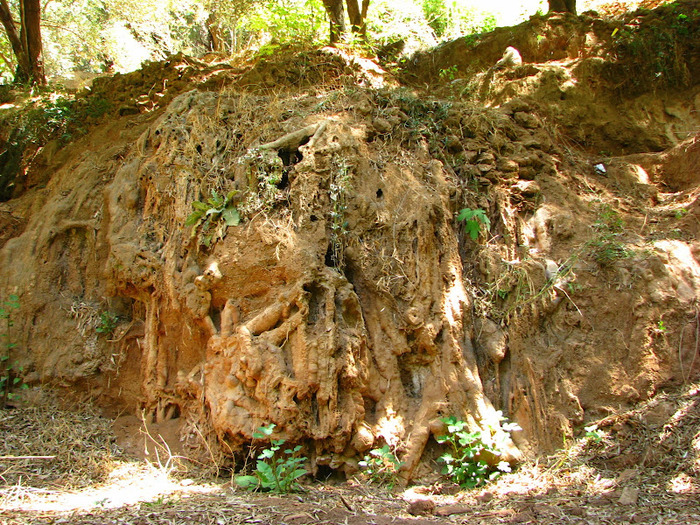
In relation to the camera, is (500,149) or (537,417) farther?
(500,149)

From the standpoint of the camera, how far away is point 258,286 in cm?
483

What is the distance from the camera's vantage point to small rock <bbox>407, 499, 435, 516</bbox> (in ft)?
12.0

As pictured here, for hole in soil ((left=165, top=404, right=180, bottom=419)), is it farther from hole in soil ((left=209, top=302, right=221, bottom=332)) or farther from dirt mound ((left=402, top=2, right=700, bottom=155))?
dirt mound ((left=402, top=2, right=700, bottom=155))

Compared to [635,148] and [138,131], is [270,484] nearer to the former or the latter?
[138,131]

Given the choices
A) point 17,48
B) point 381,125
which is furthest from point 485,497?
point 17,48

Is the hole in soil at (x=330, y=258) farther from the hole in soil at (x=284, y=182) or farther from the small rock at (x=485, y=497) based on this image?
the small rock at (x=485, y=497)

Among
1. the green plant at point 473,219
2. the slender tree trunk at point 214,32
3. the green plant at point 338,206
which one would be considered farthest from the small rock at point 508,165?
the slender tree trunk at point 214,32

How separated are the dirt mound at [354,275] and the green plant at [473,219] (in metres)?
0.09

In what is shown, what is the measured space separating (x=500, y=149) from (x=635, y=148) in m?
2.03

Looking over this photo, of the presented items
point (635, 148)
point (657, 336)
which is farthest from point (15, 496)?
point (635, 148)

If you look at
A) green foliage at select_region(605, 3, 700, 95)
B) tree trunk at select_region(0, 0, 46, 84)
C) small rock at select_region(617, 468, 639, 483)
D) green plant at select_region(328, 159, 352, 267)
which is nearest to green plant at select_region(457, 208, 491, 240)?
green plant at select_region(328, 159, 352, 267)

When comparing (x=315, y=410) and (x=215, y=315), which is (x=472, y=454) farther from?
(x=215, y=315)

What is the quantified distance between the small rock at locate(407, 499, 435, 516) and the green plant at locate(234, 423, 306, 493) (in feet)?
Result: 2.72

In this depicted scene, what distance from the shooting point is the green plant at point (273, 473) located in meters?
3.88
